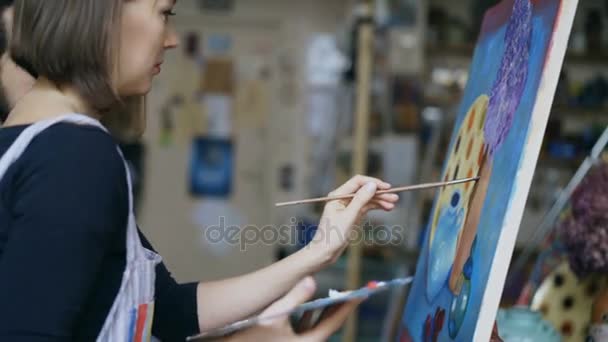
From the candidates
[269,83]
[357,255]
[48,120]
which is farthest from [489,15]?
[269,83]

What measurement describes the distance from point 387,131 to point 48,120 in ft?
9.54

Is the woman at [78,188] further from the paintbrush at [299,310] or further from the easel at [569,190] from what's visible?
the easel at [569,190]

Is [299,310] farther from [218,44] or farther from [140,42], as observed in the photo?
[218,44]

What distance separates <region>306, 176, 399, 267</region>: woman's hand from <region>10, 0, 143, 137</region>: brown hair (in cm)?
32

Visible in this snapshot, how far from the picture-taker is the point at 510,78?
2.65 ft

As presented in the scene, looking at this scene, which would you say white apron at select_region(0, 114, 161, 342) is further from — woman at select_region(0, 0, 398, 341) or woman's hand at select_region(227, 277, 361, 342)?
woman's hand at select_region(227, 277, 361, 342)

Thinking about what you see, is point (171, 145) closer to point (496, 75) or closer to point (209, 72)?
point (209, 72)

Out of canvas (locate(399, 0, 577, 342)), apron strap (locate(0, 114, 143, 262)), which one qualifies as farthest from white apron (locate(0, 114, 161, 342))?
canvas (locate(399, 0, 577, 342))

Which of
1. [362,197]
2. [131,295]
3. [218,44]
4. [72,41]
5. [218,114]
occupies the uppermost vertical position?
[72,41]

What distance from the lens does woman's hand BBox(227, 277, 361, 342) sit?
0.71m

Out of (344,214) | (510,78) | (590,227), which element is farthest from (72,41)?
(590,227)

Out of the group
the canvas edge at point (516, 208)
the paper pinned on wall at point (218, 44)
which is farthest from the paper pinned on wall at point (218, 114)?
the canvas edge at point (516, 208)

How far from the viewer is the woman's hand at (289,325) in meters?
0.71

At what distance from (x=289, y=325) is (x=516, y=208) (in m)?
0.25
